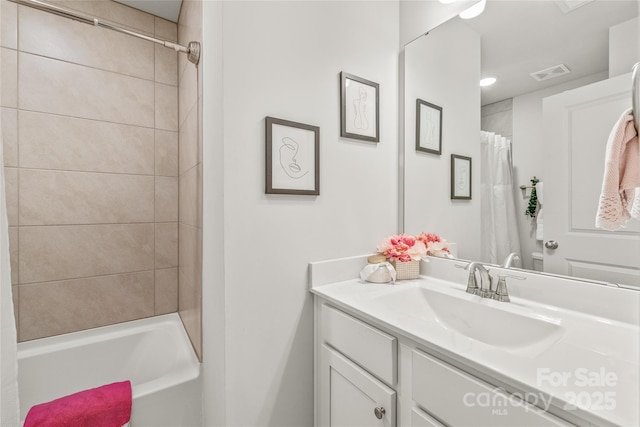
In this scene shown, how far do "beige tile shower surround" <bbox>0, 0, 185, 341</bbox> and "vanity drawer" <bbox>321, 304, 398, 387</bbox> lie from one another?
1460 millimetres

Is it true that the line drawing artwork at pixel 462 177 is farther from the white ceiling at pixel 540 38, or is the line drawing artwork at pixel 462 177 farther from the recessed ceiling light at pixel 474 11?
the recessed ceiling light at pixel 474 11

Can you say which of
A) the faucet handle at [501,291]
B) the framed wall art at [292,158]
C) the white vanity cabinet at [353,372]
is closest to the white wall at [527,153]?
the faucet handle at [501,291]

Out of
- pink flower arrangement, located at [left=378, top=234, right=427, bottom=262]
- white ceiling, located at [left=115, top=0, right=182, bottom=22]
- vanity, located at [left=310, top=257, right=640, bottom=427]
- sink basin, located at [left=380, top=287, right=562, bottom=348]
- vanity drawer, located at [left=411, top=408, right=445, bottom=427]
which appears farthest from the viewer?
white ceiling, located at [left=115, top=0, right=182, bottom=22]

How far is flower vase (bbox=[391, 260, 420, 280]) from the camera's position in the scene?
4.33 ft

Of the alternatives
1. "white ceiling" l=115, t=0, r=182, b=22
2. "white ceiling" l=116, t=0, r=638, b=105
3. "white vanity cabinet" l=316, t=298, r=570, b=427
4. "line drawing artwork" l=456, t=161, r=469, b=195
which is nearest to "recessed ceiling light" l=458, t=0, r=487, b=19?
"white ceiling" l=116, t=0, r=638, b=105

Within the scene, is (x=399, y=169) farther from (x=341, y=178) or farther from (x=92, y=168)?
(x=92, y=168)

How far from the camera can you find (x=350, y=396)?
995 mm

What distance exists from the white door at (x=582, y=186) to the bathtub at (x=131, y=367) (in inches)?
62.6

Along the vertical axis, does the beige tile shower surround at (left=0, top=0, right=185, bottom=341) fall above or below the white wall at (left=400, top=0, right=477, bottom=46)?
below

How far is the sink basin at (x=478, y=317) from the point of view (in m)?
0.83

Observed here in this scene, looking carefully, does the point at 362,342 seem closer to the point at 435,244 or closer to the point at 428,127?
the point at 435,244

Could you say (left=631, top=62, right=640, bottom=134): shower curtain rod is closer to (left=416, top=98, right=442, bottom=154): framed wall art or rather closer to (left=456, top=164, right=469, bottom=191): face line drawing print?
(left=456, top=164, right=469, bottom=191): face line drawing print

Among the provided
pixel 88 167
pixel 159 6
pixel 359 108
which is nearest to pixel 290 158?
pixel 359 108

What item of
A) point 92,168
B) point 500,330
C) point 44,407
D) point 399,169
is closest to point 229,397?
point 44,407
